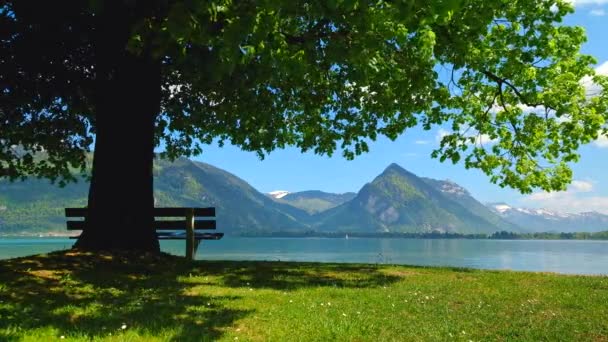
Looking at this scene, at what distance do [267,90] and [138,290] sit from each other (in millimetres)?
10850

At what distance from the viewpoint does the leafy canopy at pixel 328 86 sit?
→ 49.2 feet

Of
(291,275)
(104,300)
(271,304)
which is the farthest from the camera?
(291,275)

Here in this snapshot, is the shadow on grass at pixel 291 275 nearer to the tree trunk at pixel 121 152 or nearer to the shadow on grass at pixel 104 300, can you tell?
the shadow on grass at pixel 104 300

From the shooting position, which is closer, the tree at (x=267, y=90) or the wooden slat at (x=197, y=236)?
the tree at (x=267, y=90)

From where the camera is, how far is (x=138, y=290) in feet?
43.9

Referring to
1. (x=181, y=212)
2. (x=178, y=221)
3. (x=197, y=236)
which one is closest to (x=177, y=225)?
(x=178, y=221)

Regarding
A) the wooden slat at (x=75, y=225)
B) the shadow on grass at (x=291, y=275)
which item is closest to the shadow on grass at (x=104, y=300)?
the shadow on grass at (x=291, y=275)

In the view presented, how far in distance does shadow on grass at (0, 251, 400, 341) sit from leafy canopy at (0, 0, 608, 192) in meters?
5.56

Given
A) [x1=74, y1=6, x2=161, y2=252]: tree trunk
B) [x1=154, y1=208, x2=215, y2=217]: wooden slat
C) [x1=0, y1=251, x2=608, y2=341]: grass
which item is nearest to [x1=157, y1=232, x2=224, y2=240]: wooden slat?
[x1=154, y1=208, x2=215, y2=217]: wooden slat

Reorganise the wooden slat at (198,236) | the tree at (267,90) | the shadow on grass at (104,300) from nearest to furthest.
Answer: the shadow on grass at (104,300)
the tree at (267,90)
the wooden slat at (198,236)

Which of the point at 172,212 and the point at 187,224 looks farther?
the point at 172,212

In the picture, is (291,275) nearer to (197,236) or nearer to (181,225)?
(197,236)

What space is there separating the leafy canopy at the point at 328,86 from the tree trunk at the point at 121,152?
1001mm

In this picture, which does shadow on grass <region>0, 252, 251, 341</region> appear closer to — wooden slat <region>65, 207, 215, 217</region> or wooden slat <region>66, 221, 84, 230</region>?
wooden slat <region>66, 221, 84, 230</region>
